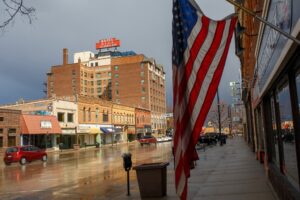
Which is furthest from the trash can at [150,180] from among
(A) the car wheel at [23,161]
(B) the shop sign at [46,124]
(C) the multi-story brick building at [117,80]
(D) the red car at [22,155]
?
(C) the multi-story brick building at [117,80]

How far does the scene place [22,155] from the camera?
32.7 meters

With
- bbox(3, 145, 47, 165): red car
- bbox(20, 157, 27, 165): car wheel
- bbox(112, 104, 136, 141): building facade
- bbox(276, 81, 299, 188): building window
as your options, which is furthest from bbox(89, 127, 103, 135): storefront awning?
bbox(276, 81, 299, 188): building window

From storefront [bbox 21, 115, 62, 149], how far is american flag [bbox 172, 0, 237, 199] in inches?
1912

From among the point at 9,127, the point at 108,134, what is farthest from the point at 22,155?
the point at 108,134

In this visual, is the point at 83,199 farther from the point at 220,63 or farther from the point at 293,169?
the point at 220,63

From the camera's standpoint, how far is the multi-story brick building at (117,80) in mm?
116625

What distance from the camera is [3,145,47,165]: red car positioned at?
105 ft

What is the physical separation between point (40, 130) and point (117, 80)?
226 ft

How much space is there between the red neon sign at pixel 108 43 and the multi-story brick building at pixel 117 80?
101 inches

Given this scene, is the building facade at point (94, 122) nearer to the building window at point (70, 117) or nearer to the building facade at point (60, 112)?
the building facade at point (60, 112)

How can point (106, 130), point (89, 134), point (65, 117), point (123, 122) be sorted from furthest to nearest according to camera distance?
point (123, 122), point (106, 130), point (89, 134), point (65, 117)

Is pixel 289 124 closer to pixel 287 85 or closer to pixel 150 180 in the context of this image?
pixel 287 85

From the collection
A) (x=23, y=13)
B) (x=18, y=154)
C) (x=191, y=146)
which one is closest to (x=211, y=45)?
(x=191, y=146)

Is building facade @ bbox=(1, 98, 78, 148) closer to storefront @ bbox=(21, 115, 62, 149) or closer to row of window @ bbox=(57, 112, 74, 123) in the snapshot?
row of window @ bbox=(57, 112, 74, 123)
